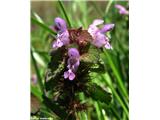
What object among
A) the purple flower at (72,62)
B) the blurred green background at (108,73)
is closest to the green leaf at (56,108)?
the blurred green background at (108,73)

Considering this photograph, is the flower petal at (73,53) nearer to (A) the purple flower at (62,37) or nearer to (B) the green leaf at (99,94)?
(A) the purple flower at (62,37)

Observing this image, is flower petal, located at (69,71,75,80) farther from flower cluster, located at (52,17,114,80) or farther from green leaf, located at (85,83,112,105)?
green leaf, located at (85,83,112,105)

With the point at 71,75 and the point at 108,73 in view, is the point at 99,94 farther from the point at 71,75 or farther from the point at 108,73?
the point at 108,73

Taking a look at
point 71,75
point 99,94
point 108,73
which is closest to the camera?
point 71,75

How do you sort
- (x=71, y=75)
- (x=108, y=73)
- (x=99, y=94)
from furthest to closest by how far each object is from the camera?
(x=108, y=73)
(x=99, y=94)
(x=71, y=75)

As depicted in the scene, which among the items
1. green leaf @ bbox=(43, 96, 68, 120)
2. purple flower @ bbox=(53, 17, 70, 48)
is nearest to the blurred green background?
green leaf @ bbox=(43, 96, 68, 120)

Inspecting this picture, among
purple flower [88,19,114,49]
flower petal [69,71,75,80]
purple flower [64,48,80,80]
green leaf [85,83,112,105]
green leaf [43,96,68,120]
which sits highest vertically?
purple flower [88,19,114,49]

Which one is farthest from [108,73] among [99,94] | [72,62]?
[72,62]

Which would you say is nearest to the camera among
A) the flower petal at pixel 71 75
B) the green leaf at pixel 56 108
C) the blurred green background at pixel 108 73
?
the flower petal at pixel 71 75

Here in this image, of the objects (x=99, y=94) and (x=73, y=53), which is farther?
(x=99, y=94)
